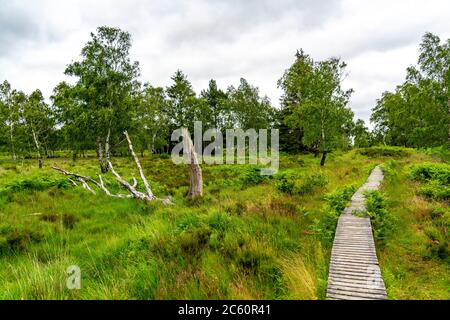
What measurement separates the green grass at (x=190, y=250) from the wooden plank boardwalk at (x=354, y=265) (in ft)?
0.66

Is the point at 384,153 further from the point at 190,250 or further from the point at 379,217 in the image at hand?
the point at 190,250

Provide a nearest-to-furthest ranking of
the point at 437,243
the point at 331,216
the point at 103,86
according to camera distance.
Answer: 1. the point at 437,243
2. the point at 331,216
3. the point at 103,86

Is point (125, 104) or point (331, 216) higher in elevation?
point (125, 104)

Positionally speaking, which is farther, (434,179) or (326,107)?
(326,107)

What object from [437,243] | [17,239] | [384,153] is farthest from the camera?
[384,153]

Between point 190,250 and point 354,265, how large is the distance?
11.1 ft

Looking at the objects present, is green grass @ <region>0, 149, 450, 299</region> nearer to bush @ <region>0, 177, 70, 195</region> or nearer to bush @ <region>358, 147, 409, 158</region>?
bush @ <region>0, 177, 70, 195</region>

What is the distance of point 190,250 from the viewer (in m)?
6.10

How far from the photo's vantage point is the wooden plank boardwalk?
4.36m

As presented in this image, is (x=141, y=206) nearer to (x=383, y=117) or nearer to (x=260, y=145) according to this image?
(x=260, y=145)

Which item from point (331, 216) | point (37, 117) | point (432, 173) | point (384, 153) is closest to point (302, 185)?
point (331, 216)

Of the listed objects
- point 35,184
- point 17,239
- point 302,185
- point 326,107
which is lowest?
point 17,239
